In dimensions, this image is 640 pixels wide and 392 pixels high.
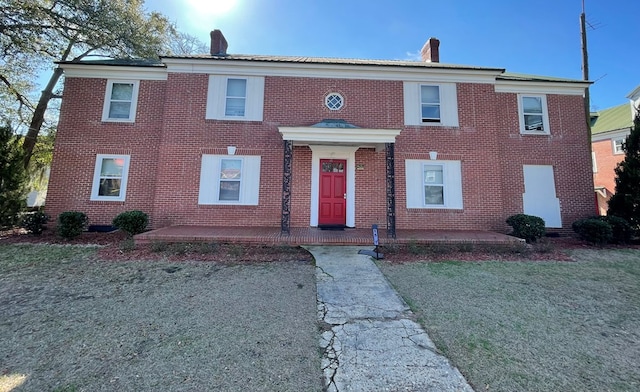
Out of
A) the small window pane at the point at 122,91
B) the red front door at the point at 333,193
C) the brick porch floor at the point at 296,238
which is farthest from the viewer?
the small window pane at the point at 122,91

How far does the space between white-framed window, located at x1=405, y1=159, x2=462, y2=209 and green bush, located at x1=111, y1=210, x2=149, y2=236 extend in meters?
8.83

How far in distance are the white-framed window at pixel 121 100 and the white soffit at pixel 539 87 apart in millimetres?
13880

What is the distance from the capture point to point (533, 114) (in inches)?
416

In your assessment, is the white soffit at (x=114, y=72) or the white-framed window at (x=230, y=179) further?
the white soffit at (x=114, y=72)

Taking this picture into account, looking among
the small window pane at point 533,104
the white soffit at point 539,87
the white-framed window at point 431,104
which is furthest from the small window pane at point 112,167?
the small window pane at point 533,104

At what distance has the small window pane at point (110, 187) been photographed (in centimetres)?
972

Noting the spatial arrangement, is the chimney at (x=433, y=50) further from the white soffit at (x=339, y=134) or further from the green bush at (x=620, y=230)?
the green bush at (x=620, y=230)

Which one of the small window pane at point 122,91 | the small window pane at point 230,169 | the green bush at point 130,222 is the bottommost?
the green bush at point 130,222

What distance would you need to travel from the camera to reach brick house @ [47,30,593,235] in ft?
31.0

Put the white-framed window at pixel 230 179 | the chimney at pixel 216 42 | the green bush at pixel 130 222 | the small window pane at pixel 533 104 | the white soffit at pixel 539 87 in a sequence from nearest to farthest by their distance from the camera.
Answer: the green bush at pixel 130 222 → the white-framed window at pixel 230 179 → the white soffit at pixel 539 87 → the small window pane at pixel 533 104 → the chimney at pixel 216 42

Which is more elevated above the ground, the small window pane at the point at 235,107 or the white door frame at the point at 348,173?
the small window pane at the point at 235,107

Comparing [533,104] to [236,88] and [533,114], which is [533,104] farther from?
[236,88]

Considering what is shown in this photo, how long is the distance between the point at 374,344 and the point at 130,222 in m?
8.14

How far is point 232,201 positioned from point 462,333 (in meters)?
7.92
